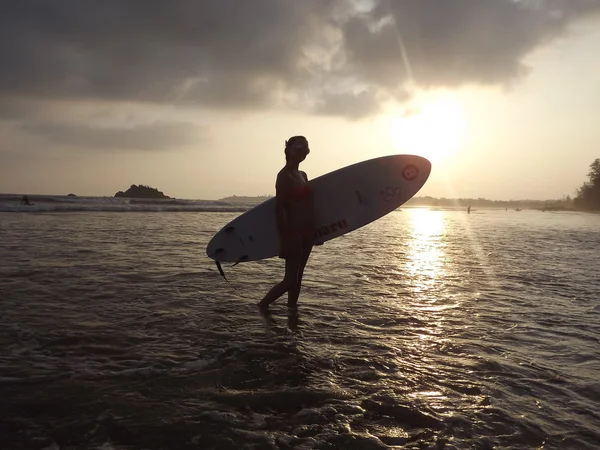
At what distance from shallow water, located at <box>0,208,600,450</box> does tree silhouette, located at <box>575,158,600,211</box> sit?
3570 inches

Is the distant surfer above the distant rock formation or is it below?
below

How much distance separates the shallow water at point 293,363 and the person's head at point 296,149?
2.15 m

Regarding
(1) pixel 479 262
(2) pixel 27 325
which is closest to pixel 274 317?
(2) pixel 27 325

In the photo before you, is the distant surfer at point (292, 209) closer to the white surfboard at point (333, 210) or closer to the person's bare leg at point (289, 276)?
the person's bare leg at point (289, 276)

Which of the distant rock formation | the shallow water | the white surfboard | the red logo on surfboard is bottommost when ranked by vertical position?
the shallow water

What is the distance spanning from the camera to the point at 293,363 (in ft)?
12.0

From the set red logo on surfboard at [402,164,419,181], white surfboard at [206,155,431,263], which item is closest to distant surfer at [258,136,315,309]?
white surfboard at [206,155,431,263]

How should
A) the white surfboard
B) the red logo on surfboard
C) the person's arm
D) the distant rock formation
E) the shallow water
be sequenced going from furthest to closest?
1. the distant rock formation
2. the red logo on surfboard
3. the white surfboard
4. the person's arm
5. the shallow water

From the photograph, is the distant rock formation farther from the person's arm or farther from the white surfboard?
the person's arm

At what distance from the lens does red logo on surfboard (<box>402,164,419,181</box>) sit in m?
7.17

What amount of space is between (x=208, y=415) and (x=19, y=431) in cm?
116

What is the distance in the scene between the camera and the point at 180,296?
6.16m

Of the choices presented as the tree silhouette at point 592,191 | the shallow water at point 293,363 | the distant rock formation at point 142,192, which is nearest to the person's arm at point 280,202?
the shallow water at point 293,363

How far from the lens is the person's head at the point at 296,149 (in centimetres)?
532
